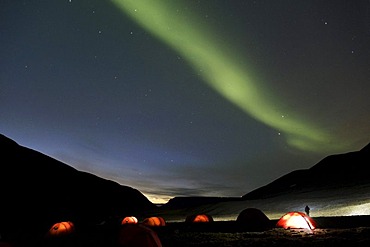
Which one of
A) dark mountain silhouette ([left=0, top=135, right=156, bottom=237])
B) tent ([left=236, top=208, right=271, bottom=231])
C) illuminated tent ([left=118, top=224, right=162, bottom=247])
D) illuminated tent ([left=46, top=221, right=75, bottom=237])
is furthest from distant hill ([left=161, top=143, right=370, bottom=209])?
illuminated tent ([left=118, top=224, right=162, bottom=247])

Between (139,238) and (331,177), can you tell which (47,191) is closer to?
(331,177)

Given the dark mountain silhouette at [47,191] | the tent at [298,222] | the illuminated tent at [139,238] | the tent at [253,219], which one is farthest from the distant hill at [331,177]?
the illuminated tent at [139,238]

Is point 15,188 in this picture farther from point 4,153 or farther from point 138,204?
point 138,204

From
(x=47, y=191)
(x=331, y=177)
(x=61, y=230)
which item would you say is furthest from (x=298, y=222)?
(x=47, y=191)

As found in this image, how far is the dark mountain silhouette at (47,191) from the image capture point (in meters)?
87.5

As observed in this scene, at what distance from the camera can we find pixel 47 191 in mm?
105125

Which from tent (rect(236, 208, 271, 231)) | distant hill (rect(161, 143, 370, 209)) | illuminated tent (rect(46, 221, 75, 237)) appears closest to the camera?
tent (rect(236, 208, 271, 231))

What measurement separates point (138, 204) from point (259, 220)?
465 feet

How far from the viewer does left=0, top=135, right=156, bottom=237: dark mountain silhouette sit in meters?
87.5

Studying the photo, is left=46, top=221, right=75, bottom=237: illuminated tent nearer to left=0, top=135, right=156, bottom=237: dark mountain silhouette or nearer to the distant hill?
the distant hill

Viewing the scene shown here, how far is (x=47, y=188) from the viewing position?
350 feet

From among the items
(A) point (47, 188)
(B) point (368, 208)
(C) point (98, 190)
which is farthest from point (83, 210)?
(B) point (368, 208)

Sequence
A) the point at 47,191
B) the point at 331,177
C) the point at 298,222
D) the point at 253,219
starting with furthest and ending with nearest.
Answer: the point at 47,191, the point at 331,177, the point at 253,219, the point at 298,222

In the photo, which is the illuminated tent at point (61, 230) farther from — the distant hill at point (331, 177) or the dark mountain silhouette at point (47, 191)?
the dark mountain silhouette at point (47, 191)
